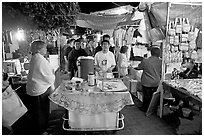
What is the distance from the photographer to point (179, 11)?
342cm

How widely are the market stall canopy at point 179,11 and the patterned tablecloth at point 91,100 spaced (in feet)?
4.79

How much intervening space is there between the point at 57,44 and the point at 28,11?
14.6 ft

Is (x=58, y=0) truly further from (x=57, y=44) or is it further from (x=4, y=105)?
(x=57, y=44)

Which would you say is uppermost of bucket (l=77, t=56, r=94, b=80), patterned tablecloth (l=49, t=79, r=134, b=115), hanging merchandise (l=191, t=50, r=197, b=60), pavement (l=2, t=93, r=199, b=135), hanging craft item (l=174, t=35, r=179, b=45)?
hanging craft item (l=174, t=35, r=179, b=45)

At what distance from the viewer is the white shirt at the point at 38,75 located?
2699 mm

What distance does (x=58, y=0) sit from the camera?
71.7 inches

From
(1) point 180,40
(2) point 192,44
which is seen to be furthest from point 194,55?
(1) point 180,40

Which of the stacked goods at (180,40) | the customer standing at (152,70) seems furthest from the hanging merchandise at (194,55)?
the customer standing at (152,70)

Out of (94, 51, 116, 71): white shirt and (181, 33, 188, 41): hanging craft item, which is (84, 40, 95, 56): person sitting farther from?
(181, 33, 188, 41): hanging craft item

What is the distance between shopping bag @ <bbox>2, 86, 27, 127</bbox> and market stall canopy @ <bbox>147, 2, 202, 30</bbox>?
240 centimetres

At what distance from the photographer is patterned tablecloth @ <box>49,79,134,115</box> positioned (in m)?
2.65

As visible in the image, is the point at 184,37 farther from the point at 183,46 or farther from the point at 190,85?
the point at 190,85

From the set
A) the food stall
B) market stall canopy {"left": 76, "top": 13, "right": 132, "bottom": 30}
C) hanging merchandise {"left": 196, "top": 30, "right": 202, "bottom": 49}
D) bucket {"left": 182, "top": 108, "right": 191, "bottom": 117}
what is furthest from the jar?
market stall canopy {"left": 76, "top": 13, "right": 132, "bottom": 30}

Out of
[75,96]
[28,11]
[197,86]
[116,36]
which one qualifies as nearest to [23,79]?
[75,96]
